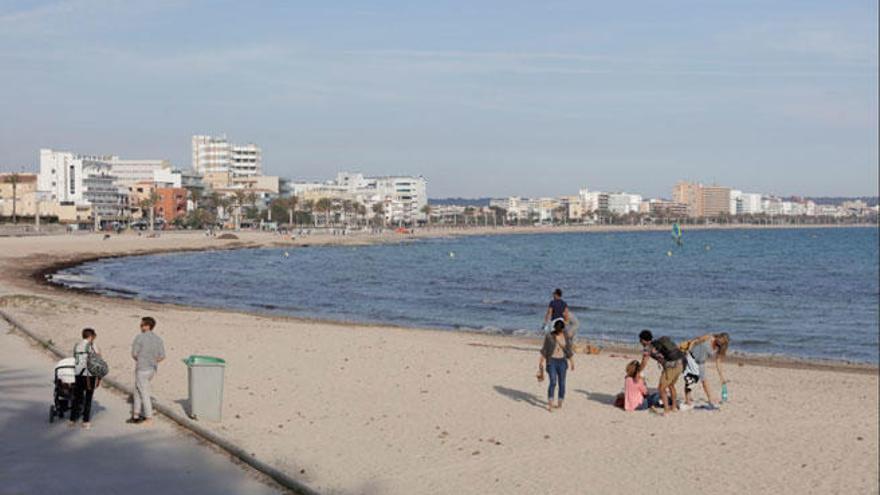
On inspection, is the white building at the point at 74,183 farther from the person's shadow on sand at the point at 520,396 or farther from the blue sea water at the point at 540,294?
the person's shadow on sand at the point at 520,396

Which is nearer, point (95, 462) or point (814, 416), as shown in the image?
point (95, 462)

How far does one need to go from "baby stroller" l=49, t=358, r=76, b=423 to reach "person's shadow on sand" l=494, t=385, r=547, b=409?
727 centimetres

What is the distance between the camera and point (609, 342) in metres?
29.4

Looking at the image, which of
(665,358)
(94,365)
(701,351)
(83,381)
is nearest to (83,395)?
(83,381)

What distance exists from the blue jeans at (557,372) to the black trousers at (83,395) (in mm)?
6747

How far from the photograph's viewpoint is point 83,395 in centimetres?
1300

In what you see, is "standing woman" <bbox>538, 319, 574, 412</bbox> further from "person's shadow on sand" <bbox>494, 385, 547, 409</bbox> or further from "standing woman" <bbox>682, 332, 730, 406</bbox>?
"standing woman" <bbox>682, 332, 730, 406</bbox>

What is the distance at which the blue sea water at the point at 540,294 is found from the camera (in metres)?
35.1

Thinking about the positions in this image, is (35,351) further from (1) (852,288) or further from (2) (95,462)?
(1) (852,288)

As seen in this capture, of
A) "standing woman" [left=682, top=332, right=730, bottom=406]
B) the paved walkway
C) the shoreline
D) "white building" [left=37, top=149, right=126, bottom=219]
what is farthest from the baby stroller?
"white building" [left=37, top=149, right=126, bottom=219]

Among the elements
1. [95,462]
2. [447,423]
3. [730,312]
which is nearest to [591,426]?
[447,423]

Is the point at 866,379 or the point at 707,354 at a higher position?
the point at 707,354

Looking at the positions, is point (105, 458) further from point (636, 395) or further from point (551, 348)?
point (636, 395)

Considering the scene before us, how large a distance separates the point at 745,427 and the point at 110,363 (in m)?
11.5
